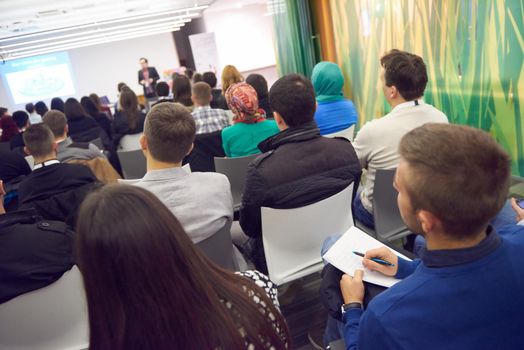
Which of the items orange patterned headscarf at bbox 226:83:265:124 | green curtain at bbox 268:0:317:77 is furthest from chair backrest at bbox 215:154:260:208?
green curtain at bbox 268:0:317:77

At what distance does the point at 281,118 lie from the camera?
1949 millimetres

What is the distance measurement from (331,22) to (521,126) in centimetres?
329

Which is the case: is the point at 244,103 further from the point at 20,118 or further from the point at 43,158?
the point at 20,118

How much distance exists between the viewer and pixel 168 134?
169cm

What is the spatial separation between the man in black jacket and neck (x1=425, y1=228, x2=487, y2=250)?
0.82 m

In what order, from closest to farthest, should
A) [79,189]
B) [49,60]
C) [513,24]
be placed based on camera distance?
[79,189], [513,24], [49,60]

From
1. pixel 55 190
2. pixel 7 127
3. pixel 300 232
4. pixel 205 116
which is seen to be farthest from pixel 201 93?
pixel 7 127

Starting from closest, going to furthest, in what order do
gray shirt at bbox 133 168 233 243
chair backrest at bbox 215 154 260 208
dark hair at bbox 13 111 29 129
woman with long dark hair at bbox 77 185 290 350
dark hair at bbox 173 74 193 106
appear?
woman with long dark hair at bbox 77 185 290 350 → gray shirt at bbox 133 168 233 243 → chair backrest at bbox 215 154 260 208 → dark hair at bbox 173 74 193 106 → dark hair at bbox 13 111 29 129

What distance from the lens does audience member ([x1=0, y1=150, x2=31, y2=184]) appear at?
305cm

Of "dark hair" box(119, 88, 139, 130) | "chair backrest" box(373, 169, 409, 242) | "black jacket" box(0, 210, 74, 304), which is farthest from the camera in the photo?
"dark hair" box(119, 88, 139, 130)

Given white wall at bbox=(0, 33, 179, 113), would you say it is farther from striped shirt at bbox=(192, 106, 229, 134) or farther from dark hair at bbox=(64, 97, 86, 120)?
striped shirt at bbox=(192, 106, 229, 134)

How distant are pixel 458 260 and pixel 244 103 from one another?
6.40ft

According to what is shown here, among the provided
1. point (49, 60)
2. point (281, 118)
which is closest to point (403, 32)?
point (281, 118)

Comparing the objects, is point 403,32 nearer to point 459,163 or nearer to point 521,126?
point 521,126
